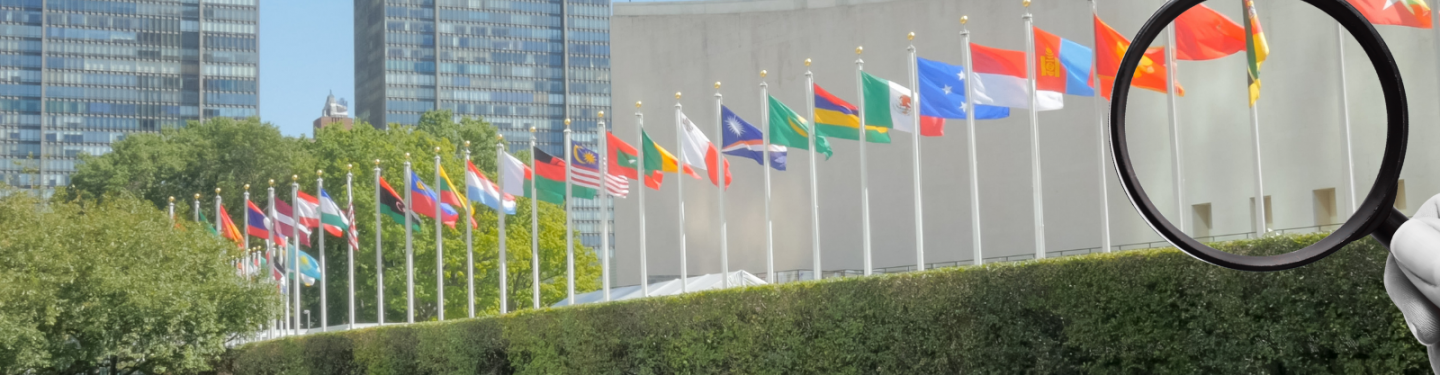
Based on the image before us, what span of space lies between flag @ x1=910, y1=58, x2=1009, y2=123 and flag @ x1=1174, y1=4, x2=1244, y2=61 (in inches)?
159

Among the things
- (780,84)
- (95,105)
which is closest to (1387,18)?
(780,84)

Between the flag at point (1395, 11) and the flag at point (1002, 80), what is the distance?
5.53m

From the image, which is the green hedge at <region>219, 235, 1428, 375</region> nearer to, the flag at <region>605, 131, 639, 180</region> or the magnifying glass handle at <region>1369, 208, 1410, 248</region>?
the flag at <region>605, 131, 639, 180</region>

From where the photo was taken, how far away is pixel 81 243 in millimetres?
33750

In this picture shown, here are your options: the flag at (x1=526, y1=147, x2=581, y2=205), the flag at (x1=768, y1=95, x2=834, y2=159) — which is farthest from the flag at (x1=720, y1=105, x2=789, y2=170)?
the flag at (x1=526, y1=147, x2=581, y2=205)

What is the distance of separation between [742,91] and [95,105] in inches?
4410

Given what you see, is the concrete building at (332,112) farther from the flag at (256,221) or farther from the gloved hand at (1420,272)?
the gloved hand at (1420,272)

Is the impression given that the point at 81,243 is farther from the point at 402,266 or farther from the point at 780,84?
the point at 402,266

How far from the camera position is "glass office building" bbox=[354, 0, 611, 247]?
532 ft

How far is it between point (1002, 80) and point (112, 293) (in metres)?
23.7

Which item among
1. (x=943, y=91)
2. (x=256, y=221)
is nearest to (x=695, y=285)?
(x=256, y=221)

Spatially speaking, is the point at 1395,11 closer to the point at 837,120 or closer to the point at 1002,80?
the point at 1002,80

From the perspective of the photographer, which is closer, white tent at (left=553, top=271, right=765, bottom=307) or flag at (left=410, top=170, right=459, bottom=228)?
flag at (left=410, top=170, right=459, bottom=228)

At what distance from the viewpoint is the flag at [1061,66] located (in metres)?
21.3
